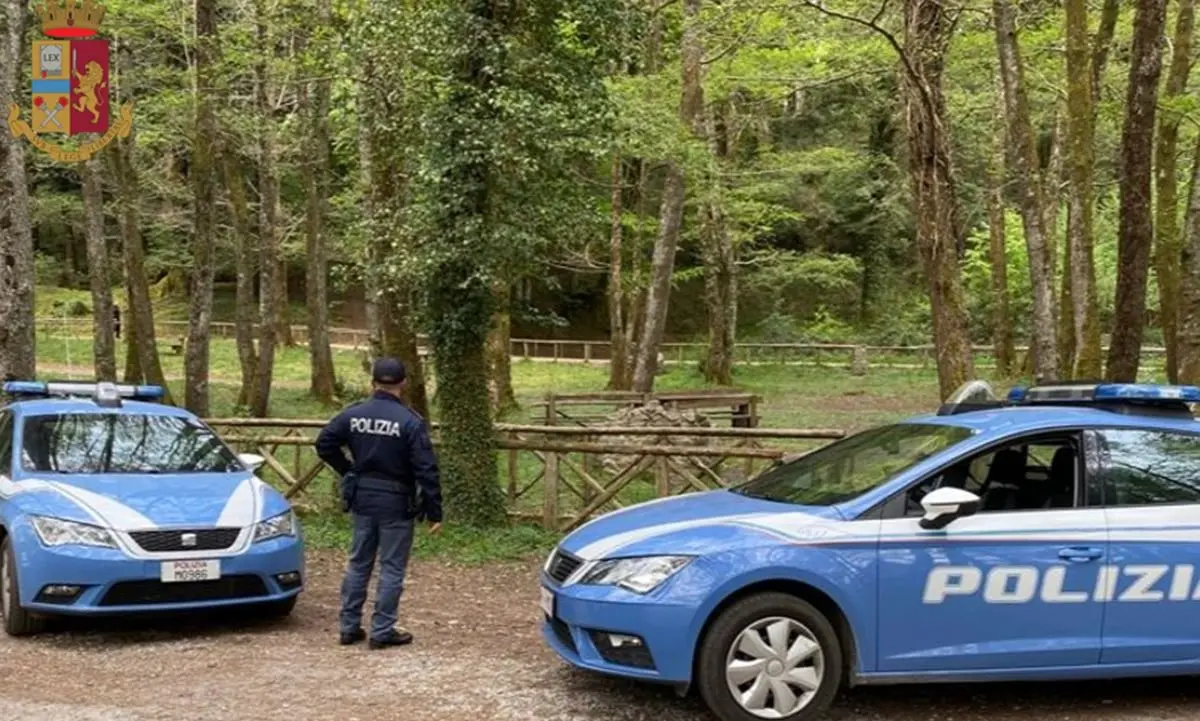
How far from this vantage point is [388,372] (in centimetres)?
680

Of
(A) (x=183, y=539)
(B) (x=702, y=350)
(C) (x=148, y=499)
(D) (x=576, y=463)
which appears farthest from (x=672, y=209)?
(B) (x=702, y=350)

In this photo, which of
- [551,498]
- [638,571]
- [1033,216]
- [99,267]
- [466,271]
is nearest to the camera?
[638,571]

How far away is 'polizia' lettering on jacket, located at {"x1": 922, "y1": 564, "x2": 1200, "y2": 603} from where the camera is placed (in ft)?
17.2

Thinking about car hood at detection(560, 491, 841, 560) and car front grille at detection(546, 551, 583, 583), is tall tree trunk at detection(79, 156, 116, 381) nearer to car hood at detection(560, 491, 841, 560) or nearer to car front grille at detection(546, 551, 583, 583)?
car front grille at detection(546, 551, 583, 583)

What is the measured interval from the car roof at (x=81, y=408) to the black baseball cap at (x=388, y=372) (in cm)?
265

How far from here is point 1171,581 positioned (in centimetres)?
541

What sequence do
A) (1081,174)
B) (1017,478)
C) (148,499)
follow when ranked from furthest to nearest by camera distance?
1. (1081,174)
2. (148,499)
3. (1017,478)

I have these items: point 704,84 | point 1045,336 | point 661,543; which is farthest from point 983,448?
point 704,84

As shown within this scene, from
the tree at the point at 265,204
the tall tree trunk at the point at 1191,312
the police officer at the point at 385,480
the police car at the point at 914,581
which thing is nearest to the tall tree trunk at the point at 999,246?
the tall tree trunk at the point at 1191,312

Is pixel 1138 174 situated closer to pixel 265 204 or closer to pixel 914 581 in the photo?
pixel 914 581

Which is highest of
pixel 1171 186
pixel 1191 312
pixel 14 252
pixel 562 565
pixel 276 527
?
pixel 1171 186

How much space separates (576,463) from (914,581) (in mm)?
7877

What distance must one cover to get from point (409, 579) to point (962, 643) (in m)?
5.26

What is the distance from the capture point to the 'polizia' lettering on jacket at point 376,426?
6671 mm
